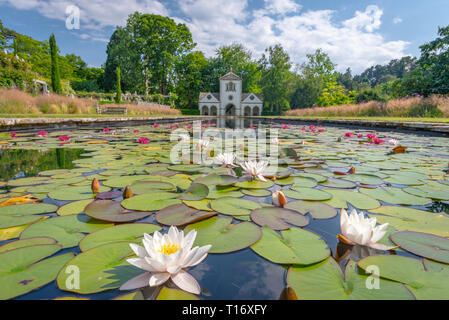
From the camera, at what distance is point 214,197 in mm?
1315

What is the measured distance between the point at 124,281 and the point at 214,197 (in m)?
0.74

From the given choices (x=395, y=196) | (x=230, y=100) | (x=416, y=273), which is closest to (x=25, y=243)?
(x=416, y=273)

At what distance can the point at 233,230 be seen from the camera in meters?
0.92

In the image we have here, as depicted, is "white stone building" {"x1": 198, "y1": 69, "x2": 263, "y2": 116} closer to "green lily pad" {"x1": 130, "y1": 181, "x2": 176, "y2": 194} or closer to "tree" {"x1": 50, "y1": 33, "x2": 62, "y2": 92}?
"tree" {"x1": 50, "y1": 33, "x2": 62, "y2": 92}

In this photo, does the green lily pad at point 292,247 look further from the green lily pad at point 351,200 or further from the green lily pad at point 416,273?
the green lily pad at point 351,200

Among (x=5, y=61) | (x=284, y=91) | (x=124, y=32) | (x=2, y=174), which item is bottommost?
(x=2, y=174)

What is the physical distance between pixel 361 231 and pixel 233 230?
484 mm

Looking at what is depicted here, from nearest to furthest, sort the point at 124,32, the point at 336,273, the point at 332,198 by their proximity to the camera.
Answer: the point at 336,273 < the point at 332,198 < the point at 124,32

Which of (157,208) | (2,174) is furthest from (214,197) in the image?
(2,174)

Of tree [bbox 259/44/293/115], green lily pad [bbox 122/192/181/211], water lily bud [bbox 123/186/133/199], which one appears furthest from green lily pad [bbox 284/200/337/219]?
tree [bbox 259/44/293/115]

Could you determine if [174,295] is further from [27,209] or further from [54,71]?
[54,71]

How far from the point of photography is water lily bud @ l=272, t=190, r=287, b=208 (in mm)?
1144
